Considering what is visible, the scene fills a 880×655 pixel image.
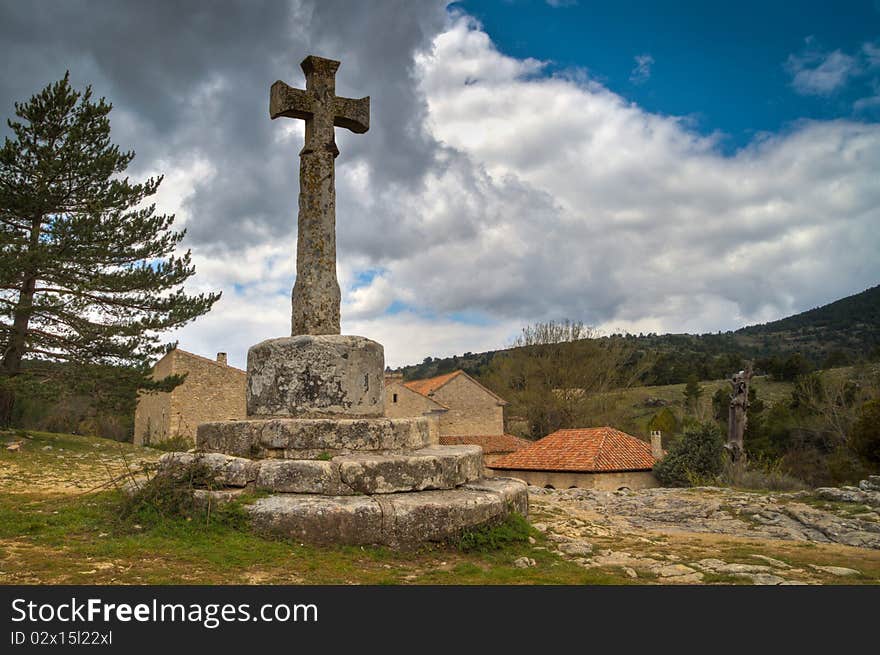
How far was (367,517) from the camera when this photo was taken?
5.20 metres

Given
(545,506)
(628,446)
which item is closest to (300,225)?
(545,506)

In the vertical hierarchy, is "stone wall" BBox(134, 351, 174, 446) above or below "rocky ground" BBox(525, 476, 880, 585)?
above

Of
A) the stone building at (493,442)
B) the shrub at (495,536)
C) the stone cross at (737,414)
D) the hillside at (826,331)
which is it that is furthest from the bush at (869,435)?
the hillside at (826,331)

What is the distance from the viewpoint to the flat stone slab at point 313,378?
6.38 m

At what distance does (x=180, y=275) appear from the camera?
19016mm

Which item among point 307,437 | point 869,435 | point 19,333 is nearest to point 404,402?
point 19,333

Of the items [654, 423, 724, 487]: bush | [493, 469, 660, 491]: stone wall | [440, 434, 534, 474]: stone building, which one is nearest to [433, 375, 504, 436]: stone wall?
[440, 434, 534, 474]: stone building

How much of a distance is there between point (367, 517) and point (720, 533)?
4.25 meters

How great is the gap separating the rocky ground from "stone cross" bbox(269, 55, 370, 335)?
3.33 m

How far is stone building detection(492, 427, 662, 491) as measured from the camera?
22125mm

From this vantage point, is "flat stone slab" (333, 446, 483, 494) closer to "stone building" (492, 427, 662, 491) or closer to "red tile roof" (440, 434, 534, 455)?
"stone building" (492, 427, 662, 491)

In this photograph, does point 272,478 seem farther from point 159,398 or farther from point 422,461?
point 159,398

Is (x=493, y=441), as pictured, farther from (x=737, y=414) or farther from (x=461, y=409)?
(x=737, y=414)

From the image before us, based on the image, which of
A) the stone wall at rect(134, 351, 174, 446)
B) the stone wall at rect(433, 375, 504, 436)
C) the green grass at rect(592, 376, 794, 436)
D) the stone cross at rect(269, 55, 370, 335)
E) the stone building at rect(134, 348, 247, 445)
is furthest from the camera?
the stone wall at rect(433, 375, 504, 436)
